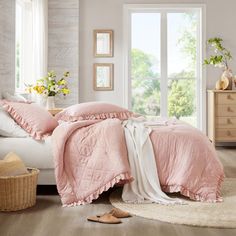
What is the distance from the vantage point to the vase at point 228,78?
752cm

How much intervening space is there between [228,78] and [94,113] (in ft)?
11.0

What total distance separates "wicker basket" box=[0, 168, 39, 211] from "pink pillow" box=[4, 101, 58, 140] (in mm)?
665

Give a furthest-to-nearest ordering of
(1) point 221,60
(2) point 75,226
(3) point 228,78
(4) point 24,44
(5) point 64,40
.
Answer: (5) point 64,40 < (1) point 221,60 < (3) point 228,78 < (4) point 24,44 < (2) point 75,226

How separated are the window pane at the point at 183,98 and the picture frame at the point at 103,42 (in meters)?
1.11

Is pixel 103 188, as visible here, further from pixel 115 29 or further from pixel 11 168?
pixel 115 29

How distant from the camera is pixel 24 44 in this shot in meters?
7.23

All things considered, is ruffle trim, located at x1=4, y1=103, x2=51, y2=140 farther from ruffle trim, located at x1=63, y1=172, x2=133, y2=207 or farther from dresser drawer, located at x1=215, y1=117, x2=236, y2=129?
dresser drawer, located at x1=215, y1=117, x2=236, y2=129

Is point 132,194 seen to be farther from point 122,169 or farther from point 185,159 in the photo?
point 185,159

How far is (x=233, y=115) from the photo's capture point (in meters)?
7.45

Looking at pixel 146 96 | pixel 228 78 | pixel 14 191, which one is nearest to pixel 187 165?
pixel 14 191

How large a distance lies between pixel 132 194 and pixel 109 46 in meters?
4.25

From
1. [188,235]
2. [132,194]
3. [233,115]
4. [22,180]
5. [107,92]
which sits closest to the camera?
[188,235]

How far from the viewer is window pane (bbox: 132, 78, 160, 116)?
7957 mm

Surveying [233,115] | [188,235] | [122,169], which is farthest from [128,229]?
[233,115]
